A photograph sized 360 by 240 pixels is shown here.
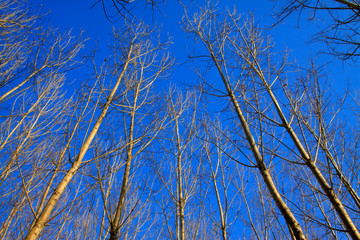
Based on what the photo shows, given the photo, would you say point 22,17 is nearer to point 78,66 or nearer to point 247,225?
point 78,66

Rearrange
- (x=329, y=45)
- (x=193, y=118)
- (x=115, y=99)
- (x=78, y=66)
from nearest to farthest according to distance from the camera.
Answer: (x=329, y=45)
(x=115, y=99)
(x=78, y=66)
(x=193, y=118)

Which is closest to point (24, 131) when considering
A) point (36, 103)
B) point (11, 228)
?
point (36, 103)

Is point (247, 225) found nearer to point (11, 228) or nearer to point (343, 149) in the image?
point (343, 149)

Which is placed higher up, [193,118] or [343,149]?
[193,118]

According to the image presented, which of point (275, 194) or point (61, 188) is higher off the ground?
point (61, 188)

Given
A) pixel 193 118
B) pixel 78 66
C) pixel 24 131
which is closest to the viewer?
pixel 78 66

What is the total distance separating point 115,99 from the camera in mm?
2883

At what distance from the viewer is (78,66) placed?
3729mm

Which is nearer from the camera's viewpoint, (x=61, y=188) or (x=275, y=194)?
(x=275, y=194)

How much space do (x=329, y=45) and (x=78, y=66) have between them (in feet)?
11.6

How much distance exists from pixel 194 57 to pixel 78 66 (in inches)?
76.9

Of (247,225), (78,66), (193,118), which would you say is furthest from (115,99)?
(247,225)

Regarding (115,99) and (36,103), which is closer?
(115,99)

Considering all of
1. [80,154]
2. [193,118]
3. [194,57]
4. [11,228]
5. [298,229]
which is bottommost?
[298,229]
